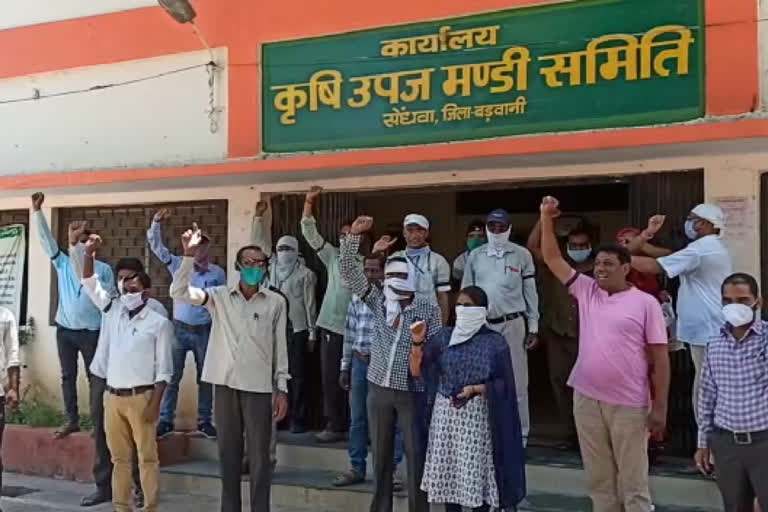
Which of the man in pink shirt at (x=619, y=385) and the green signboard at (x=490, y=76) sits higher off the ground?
the green signboard at (x=490, y=76)

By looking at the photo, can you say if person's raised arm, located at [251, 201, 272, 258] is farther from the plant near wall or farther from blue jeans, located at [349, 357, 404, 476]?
the plant near wall

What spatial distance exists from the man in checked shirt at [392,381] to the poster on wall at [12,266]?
5.63 metres

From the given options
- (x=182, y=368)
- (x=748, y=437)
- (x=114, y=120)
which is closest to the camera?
(x=748, y=437)

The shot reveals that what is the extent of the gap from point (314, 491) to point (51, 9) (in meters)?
6.23

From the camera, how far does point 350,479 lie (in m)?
6.80

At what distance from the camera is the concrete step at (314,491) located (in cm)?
627

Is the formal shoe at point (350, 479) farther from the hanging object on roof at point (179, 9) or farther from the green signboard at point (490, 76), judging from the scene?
the hanging object on roof at point (179, 9)

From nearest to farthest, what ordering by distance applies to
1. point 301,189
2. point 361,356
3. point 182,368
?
point 361,356 < point 182,368 < point 301,189

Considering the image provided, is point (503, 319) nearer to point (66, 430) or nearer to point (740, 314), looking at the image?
point (740, 314)

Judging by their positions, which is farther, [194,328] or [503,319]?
[194,328]

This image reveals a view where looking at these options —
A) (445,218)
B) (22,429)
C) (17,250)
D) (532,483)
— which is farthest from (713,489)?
(17,250)

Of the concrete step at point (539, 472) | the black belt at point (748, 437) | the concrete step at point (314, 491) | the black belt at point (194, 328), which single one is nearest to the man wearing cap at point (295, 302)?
the concrete step at point (539, 472)

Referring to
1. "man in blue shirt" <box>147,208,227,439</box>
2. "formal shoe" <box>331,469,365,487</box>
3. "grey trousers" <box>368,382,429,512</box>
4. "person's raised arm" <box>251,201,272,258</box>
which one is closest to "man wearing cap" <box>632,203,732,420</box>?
"grey trousers" <box>368,382,429,512</box>

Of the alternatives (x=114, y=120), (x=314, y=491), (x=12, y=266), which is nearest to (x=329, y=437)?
(x=314, y=491)
